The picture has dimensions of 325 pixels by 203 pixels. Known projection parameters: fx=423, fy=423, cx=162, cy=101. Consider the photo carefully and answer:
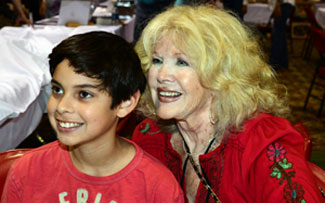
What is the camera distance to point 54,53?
1172mm

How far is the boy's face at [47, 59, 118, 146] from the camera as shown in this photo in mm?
1107

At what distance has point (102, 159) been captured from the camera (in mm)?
1242

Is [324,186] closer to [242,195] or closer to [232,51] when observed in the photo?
Result: [242,195]

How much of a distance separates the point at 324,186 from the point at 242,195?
0.28 metres

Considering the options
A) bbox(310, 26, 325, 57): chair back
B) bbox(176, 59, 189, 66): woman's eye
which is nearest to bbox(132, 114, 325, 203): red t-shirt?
bbox(176, 59, 189, 66): woman's eye

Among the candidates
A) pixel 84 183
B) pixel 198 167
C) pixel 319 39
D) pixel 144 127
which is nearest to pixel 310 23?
pixel 319 39

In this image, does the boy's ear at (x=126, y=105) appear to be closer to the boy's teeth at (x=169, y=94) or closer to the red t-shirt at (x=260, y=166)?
the boy's teeth at (x=169, y=94)

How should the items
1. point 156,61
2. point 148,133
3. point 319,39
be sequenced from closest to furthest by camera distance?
point 156,61 < point 148,133 < point 319,39

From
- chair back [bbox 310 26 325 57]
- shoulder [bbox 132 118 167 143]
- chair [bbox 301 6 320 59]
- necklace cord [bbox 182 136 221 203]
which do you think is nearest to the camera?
necklace cord [bbox 182 136 221 203]

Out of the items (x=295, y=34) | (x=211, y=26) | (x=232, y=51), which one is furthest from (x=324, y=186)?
(x=295, y=34)

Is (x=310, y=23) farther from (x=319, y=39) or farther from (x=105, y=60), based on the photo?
(x=105, y=60)

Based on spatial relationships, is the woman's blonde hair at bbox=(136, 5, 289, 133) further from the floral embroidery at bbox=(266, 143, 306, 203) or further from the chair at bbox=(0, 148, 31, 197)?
the chair at bbox=(0, 148, 31, 197)

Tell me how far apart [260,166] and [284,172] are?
8 cm

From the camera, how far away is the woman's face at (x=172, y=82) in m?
1.38
